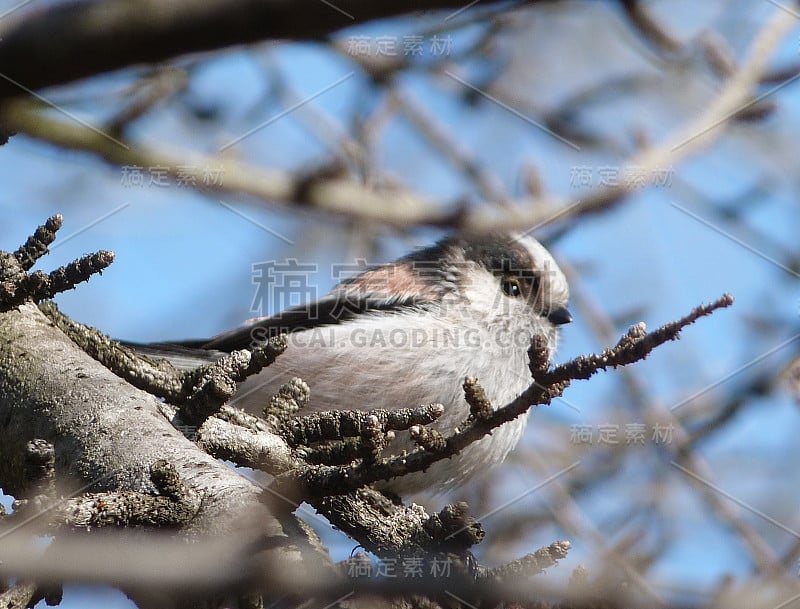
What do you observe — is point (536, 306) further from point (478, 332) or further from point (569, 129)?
point (569, 129)

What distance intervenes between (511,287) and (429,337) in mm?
608

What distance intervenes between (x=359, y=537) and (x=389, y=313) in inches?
74.7

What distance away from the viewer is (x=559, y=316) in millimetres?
4148

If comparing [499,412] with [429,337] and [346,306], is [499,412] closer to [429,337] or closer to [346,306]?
[429,337]

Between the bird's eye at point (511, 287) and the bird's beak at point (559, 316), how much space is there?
20 centimetres

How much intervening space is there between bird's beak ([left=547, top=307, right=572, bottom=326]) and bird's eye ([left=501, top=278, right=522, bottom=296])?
0.20m

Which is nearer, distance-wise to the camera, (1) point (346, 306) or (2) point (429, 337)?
(2) point (429, 337)

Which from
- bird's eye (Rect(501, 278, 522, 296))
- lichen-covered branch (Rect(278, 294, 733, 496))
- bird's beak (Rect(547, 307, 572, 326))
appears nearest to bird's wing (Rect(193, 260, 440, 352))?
bird's eye (Rect(501, 278, 522, 296))

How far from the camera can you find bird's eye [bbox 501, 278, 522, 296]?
4160mm

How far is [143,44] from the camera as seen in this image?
1.88 metres

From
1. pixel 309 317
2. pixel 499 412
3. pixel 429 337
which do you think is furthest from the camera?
pixel 309 317

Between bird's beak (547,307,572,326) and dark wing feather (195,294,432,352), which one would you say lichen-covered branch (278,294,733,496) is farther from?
bird's beak (547,307,572,326)

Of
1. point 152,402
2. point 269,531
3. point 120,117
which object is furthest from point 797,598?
point 120,117

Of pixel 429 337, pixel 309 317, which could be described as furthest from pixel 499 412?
pixel 309 317
